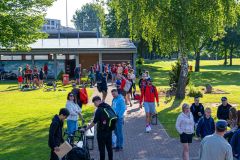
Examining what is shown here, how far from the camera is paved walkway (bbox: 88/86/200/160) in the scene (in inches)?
476

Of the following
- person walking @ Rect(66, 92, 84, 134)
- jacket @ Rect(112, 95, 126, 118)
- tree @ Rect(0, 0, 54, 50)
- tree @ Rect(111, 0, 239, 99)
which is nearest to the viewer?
jacket @ Rect(112, 95, 126, 118)

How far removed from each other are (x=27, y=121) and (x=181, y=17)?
29.8ft

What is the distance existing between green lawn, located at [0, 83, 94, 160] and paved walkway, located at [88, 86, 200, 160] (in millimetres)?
1991

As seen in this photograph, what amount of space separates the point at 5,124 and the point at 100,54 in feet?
76.3

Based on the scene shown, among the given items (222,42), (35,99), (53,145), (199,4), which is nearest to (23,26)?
(35,99)

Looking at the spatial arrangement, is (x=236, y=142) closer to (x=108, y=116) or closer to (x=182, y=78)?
(x=108, y=116)

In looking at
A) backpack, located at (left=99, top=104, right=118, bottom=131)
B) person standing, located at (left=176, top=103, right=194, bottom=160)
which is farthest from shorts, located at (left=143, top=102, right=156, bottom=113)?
backpack, located at (left=99, top=104, right=118, bottom=131)

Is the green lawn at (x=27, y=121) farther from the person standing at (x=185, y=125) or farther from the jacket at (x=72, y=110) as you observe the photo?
the person standing at (x=185, y=125)

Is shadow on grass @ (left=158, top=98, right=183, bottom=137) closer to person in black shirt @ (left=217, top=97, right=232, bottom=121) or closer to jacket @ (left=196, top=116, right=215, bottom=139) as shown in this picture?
person in black shirt @ (left=217, top=97, right=232, bottom=121)

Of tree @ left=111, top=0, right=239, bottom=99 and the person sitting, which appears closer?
the person sitting

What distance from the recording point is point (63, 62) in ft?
133

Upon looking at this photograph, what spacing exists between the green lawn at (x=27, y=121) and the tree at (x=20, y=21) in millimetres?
3397


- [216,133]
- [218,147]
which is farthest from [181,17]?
[218,147]

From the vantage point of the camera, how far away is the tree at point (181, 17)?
20.9 m
